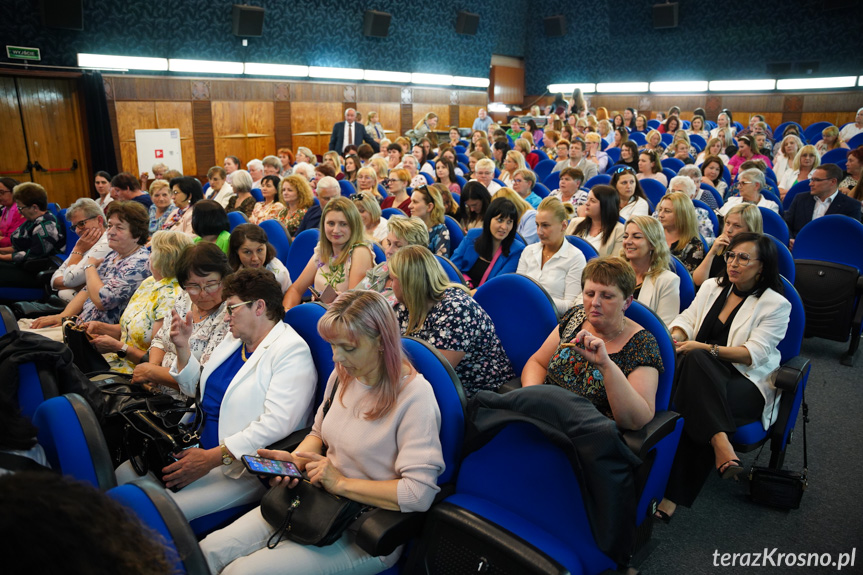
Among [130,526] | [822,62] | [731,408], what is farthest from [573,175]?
[822,62]

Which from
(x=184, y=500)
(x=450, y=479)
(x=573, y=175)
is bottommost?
(x=184, y=500)

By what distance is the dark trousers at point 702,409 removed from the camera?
2.65m

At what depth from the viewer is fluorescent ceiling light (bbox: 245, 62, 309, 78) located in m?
13.1

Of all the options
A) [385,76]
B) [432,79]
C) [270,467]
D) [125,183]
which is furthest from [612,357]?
[432,79]

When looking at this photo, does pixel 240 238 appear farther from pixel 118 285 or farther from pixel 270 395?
pixel 270 395

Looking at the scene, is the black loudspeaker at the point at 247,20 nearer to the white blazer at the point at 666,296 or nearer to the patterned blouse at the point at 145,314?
the patterned blouse at the point at 145,314

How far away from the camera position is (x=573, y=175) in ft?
19.1

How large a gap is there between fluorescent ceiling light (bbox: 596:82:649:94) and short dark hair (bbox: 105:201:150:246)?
1802 centimetres

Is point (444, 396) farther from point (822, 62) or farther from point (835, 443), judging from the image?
point (822, 62)

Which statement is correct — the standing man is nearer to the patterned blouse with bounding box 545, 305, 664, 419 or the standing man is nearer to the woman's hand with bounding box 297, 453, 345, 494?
the patterned blouse with bounding box 545, 305, 664, 419

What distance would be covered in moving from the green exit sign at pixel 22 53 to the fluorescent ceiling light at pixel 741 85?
55.5 feet

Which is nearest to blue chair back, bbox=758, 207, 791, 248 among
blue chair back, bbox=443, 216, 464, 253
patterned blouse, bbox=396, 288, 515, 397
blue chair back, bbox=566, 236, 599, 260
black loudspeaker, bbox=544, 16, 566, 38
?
blue chair back, bbox=566, 236, 599, 260

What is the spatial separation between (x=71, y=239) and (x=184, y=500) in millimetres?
4748

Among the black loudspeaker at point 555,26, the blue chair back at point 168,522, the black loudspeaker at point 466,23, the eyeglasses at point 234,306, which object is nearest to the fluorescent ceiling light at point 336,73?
the black loudspeaker at point 466,23
